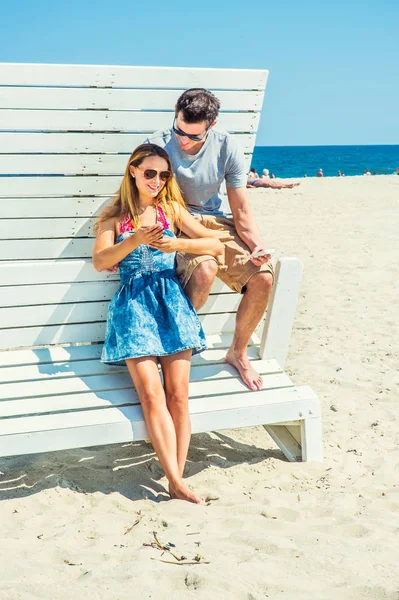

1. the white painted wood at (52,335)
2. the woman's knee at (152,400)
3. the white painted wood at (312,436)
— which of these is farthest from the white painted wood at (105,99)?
the white painted wood at (312,436)

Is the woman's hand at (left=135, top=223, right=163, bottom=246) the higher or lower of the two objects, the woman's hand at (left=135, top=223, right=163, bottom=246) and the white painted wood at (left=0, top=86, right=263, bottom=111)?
the lower

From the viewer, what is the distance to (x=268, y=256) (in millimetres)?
3609

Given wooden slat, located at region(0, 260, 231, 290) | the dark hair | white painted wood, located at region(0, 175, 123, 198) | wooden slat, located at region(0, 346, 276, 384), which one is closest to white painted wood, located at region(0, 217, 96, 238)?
white painted wood, located at region(0, 175, 123, 198)

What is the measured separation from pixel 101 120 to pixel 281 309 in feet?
4.76

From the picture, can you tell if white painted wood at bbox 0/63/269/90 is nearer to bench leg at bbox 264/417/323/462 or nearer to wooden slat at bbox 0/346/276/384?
wooden slat at bbox 0/346/276/384

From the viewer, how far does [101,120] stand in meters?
3.88

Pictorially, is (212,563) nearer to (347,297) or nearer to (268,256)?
(268,256)

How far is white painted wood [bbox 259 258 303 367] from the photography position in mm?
3609

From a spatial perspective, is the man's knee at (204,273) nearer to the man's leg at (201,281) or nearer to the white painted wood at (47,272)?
the man's leg at (201,281)

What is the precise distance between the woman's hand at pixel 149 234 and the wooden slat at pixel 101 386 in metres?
0.73

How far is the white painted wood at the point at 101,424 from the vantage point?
3000 millimetres

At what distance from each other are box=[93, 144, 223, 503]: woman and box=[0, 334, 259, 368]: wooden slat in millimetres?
256

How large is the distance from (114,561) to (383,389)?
2.52 m

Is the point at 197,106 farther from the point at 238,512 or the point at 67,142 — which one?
the point at 238,512
